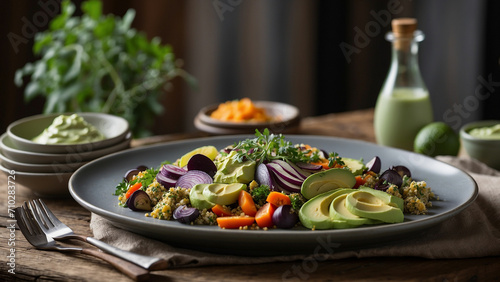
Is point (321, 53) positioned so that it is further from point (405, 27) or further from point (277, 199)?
point (277, 199)

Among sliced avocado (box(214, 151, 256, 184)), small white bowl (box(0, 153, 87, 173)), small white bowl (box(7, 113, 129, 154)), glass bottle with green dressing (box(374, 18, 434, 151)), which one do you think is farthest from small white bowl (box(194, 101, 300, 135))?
sliced avocado (box(214, 151, 256, 184))

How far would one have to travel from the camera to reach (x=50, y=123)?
108 inches

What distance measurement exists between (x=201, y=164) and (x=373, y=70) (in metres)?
3.75

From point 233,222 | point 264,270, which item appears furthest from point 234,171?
point 264,270

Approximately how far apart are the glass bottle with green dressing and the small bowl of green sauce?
0.81 ft

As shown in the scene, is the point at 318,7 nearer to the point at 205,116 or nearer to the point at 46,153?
the point at 205,116

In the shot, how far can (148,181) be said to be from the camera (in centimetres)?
205

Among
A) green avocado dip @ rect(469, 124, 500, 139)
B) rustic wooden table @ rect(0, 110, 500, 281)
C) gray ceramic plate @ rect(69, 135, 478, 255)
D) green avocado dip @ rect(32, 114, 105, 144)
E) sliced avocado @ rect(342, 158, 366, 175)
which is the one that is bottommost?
rustic wooden table @ rect(0, 110, 500, 281)

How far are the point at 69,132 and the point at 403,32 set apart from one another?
164cm

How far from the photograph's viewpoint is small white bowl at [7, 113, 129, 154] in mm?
2367

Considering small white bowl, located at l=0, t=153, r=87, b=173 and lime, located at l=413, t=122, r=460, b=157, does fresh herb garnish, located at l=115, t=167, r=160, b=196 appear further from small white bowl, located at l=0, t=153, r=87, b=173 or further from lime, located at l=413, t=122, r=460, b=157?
lime, located at l=413, t=122, r=460, b=157

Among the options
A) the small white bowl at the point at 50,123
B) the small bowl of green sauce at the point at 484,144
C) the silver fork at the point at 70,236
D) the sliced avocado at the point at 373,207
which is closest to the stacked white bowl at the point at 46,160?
the small white bowl at the point at 50,123

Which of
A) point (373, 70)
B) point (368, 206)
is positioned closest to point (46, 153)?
point (368, 206)

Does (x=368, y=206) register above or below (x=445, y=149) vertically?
above
